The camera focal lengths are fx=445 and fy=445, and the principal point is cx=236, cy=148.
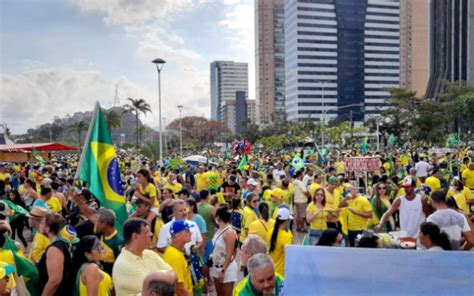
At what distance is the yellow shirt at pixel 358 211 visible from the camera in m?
7.37

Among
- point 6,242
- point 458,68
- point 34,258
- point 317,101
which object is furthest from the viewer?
point 317,101

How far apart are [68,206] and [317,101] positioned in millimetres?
122573

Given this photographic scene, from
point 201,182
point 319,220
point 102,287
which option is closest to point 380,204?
point 319,220

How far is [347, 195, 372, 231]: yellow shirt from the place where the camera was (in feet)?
24.2

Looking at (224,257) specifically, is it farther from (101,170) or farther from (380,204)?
(380,204)

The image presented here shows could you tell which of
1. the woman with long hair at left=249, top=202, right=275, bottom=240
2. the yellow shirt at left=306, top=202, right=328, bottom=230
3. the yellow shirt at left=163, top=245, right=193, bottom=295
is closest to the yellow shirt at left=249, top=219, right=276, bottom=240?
the woman with long hair at left=249, top=202, right=275, bottom=240

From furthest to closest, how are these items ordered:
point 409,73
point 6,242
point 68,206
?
point 409,73 → point 68,206 → point 6,242

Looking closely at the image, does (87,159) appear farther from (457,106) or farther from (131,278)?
(457,106)

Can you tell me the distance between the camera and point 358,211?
24.2 feet

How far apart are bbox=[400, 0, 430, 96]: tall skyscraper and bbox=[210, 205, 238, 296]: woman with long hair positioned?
153 m

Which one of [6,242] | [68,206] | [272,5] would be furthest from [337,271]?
[272,5]

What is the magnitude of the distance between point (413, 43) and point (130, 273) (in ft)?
530

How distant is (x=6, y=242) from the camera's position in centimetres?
428

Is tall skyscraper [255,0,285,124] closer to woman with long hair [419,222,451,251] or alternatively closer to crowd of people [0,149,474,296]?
crowd of people [0,149,474,296]
